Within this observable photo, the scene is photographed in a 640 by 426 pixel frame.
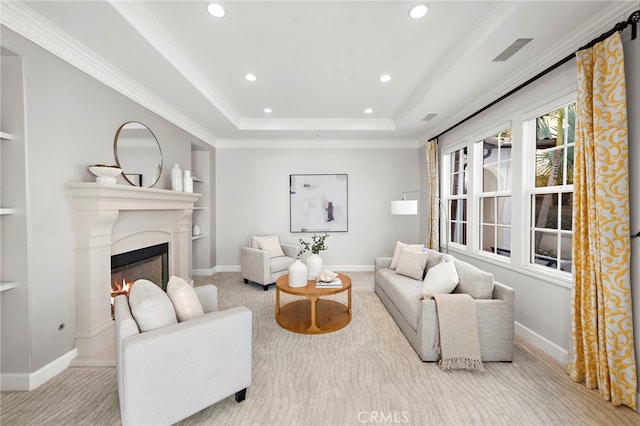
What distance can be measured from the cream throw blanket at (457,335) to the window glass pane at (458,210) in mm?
2408

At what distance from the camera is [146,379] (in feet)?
4.80

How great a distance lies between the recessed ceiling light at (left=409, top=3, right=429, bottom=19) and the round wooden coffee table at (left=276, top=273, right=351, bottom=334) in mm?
2620

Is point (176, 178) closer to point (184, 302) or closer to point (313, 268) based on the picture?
point (313, 268)

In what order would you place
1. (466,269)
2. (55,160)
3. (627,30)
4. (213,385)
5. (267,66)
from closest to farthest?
(213,385), (627,30), (55,160), (466,269), (267,66)

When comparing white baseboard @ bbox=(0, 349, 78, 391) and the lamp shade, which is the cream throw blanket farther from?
white baseboard @ bbox=(0, 349, 78, 391)

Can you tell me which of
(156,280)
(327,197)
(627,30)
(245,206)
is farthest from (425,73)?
(156,280)

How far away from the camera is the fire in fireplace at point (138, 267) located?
297 cm

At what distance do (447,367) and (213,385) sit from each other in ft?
5.96

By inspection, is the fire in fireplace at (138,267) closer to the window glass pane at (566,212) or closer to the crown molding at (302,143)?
the crown molding at (302,143)

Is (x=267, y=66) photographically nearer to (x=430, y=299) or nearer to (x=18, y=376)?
(x=430, y=299)

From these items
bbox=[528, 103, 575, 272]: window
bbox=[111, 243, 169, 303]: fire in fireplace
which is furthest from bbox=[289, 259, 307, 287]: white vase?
bbox=[528, 103, 575, 272]: window

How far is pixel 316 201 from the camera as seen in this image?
5.49 metres

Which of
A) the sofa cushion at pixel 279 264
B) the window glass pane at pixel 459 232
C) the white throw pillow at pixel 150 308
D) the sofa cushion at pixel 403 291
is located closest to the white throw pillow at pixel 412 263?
the sofa cushion at pixel 403 291

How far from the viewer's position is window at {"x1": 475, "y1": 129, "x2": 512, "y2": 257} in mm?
3352
